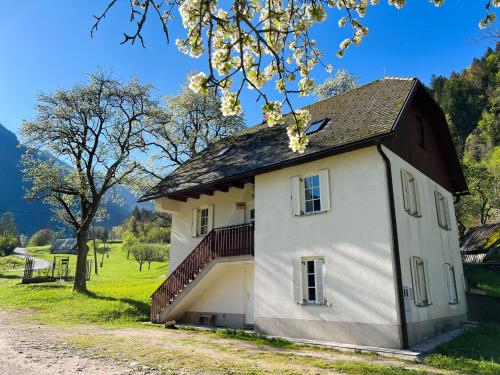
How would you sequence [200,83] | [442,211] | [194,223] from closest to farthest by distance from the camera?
[200,83]
[442,211]
[194,223]

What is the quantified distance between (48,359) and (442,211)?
14.8m

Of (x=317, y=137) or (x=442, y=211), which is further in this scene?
(x=442, y=211)

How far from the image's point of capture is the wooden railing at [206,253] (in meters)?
14.0

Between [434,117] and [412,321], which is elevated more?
[434,117]

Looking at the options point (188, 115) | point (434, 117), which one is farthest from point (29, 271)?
point (434, 117)

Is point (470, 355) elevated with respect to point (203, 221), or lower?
lower

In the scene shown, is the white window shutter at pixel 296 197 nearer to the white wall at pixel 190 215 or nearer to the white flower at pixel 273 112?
the white wall at pixel 190 215

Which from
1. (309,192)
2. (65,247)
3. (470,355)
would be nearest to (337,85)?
(309,192)

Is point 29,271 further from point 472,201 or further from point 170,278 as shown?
point 472,201

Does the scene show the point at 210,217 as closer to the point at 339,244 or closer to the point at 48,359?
the point at 339,244

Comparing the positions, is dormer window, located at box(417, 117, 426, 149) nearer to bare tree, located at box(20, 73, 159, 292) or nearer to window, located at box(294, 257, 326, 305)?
window, located at box(294, 257, 326, 305)

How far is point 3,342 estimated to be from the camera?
9.72 metres

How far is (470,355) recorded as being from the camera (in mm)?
9328

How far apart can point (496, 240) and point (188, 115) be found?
27.5 metres
